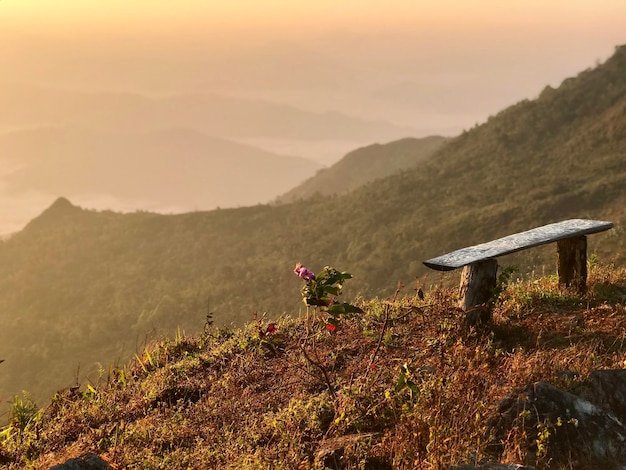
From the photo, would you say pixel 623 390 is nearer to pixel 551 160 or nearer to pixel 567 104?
pixel 551 160

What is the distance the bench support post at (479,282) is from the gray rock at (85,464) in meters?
3.94

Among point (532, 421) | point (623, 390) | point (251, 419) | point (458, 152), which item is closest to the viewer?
point (532, 421)

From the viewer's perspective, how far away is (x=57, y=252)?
41281mm

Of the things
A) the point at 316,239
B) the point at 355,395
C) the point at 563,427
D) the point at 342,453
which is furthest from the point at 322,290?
the point at 316,239

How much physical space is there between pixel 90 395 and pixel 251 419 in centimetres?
→ 310

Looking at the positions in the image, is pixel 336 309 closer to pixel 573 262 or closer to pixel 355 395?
pixel 355 395

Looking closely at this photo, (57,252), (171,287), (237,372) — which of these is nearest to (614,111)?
(171,287)

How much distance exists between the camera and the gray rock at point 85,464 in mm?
4051

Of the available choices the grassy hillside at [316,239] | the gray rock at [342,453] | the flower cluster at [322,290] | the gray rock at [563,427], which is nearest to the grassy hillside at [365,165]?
the grassy hillside at [316,239]

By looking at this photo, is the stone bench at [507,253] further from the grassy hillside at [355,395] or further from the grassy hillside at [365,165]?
the grassy hillside at [365,165]

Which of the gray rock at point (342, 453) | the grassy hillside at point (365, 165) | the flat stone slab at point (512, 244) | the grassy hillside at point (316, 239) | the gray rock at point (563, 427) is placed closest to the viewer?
the gray rock at point (563, 427)

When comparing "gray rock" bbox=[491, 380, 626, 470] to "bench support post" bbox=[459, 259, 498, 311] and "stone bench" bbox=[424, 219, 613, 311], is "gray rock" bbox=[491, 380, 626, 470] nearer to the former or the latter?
"stone bench" bbox=[424, 219, 613, 311]

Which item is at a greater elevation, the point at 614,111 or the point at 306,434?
the point at 614,111

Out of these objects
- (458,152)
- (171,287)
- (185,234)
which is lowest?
(171,287)
